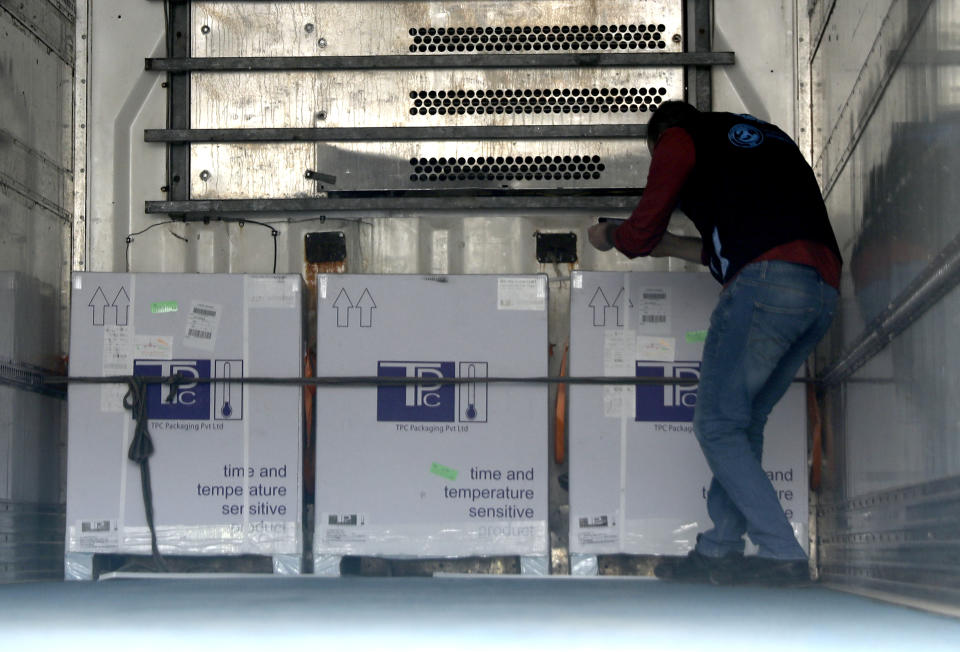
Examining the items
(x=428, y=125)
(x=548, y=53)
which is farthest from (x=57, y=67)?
(x=548, y=53)

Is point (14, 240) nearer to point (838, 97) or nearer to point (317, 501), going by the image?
point (317, 501)

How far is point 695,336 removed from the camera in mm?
4629

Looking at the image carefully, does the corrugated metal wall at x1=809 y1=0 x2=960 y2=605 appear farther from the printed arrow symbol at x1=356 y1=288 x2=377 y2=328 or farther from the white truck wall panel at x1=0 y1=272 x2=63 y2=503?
the white truck wall panel at x1=0 y1=272 x2=63 y2=503

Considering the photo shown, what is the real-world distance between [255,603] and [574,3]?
302 cm

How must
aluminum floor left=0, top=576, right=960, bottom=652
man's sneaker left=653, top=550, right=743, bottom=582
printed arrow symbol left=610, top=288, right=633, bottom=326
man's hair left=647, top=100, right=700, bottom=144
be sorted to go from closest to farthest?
aluminum floor left=0, top=576, right=960, bottom=652 → man's sneaker left=653, top=550, right=743, bottom=582 → man's hair left=647, top=100, right=700, bottom=144 → printed arrow symbol left=610, top=288, right=633, bottom=326

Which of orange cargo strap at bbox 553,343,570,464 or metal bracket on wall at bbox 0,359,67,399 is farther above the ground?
metal bracket on wall at bbox 0,359,67,399

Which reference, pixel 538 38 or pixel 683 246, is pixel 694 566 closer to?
pixel 683 246

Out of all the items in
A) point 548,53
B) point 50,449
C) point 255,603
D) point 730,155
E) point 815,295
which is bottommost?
point 255,603

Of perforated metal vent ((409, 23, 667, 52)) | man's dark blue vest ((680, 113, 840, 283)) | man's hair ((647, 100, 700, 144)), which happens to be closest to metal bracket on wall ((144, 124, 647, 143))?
perforated metal vent ((409, 23, 667, 52))

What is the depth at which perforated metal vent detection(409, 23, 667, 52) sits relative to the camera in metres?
5.26

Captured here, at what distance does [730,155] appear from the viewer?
399 cm

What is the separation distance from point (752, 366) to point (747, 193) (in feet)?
1.70

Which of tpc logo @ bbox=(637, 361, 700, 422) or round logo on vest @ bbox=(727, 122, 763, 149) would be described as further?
tpc logo @ bbox=(637, 361, 700, 422)

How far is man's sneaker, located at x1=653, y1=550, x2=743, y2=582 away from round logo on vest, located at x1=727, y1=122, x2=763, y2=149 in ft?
4.09
